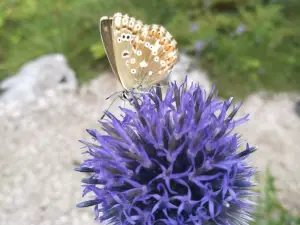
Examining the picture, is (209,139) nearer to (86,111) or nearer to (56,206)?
(56,206)

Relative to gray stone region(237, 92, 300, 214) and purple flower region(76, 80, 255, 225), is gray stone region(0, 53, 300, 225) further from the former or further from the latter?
purple flower region(76, 80, 255, 225)

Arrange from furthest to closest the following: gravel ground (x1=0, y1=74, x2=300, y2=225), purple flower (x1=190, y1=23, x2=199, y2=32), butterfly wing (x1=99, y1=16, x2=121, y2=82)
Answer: purple flower (x1=190, y1=23, x2=199, y2=32)
gravel ground (x1=0, y1=74, x2=300, y2=225)
butterfly wing (x1=99, y1=16, x2=121, y2=82)

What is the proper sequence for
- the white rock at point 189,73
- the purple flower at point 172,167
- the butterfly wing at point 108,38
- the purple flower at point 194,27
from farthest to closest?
1. the purple flower at point 194,27
2. the white rock at point 189,73
3. the butterfly wing at point 108,38
4. the purple flower at point 172,167

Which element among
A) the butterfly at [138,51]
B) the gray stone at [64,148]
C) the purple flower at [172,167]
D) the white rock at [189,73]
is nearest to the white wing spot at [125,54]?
the butterfly at [138,51]

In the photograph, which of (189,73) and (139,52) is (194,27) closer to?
(189,73)

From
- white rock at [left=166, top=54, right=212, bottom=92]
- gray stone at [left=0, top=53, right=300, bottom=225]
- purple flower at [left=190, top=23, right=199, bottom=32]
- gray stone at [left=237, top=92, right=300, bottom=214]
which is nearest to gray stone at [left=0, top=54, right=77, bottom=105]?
gray stone at [left=0, top=53, right=300, bottom=225]

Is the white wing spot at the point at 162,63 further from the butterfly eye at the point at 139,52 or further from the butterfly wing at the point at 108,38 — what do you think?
the butterfly wing at the point at 108,38
